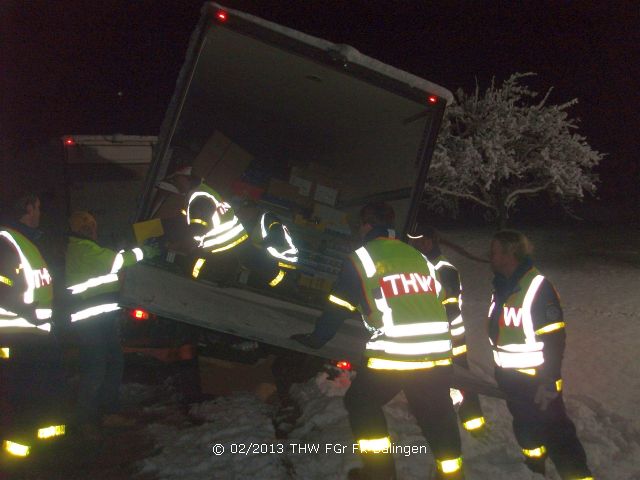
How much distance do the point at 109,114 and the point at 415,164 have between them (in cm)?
3125

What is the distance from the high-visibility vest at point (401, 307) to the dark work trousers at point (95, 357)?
2.23 m

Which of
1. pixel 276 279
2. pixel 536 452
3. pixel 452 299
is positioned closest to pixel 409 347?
pixel 536 452

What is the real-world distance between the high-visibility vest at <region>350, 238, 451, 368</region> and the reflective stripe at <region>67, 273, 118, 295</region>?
2.12m

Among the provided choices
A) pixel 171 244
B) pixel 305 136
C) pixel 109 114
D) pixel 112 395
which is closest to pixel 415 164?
pixel 305 136

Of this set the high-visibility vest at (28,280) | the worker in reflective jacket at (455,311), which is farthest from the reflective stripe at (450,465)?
the high-visibility vest at (28,280)

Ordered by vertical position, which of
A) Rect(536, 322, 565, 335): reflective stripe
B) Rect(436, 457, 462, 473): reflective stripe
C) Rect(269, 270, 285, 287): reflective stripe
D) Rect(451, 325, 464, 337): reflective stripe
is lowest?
Rect(436, 457, 462, 473): reflective stripe

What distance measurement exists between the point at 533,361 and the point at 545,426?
368mm

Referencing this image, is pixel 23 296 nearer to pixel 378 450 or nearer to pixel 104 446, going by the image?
pixel 104 446

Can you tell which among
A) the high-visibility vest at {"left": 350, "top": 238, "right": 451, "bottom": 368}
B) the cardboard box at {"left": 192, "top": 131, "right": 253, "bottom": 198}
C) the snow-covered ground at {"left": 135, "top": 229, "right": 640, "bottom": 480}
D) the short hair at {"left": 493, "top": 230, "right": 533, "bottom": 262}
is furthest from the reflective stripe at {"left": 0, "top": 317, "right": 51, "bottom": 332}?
the cardboard box at {"left": 192, "top": 131, "right": 253, "bottom": 198}

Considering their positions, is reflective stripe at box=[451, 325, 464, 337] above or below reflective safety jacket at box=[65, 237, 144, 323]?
below

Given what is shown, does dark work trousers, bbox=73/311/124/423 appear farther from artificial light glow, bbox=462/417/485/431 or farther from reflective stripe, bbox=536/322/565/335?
reflective stripe, bbox=536/322/565/335

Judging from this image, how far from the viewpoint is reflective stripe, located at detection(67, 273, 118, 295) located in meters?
4.07

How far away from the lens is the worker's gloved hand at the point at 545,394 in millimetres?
3107

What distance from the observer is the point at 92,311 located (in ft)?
13.5
